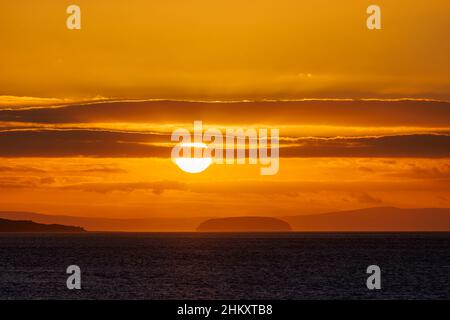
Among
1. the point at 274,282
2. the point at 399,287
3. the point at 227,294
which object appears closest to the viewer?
the point at 227,294

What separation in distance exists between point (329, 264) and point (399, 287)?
Result: 39.2 meters

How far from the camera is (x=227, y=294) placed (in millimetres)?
75188

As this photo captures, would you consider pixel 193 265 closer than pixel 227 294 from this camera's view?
No
